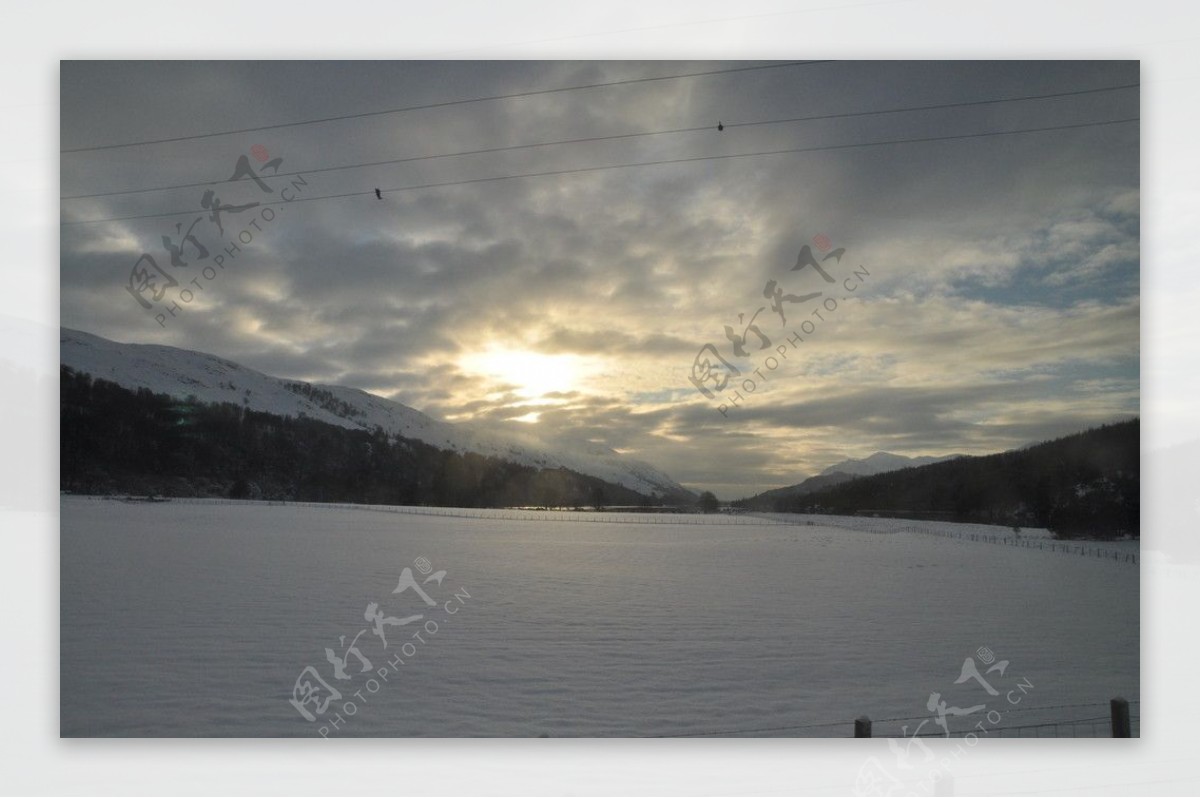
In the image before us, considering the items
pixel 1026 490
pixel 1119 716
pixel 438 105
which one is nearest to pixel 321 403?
pixel 438 105

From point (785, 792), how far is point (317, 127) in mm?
3057

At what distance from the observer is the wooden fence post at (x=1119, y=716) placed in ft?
8.05

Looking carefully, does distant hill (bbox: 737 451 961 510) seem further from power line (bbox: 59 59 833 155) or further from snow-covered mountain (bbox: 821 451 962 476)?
power line (bbox: 59 59 833 155)

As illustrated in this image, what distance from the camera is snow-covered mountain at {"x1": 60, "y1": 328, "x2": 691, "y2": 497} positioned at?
2.49m

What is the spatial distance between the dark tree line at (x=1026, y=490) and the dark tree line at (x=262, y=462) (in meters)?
0.88

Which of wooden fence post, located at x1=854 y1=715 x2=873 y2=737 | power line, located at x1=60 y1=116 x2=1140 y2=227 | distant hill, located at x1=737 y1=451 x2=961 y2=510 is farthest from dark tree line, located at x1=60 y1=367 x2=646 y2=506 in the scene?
wooden fence post, located at x1=854 y1=715 x2=873 y2=737

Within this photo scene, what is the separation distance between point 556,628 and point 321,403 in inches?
50.7

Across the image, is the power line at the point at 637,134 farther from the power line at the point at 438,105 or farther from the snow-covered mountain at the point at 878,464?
the snow-covered mountain at the point at 878,464

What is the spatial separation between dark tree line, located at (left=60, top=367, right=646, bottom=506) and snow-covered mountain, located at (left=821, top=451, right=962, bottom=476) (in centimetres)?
81

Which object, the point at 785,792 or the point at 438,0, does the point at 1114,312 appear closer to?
the point at 785,792

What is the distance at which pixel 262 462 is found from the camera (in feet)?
9.20

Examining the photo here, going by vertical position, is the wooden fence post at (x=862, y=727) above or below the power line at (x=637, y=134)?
below

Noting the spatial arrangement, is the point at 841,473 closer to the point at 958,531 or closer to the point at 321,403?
the point at 958,531

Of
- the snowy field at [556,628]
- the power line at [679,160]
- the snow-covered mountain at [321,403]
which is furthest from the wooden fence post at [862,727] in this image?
the power line at [679,160]
